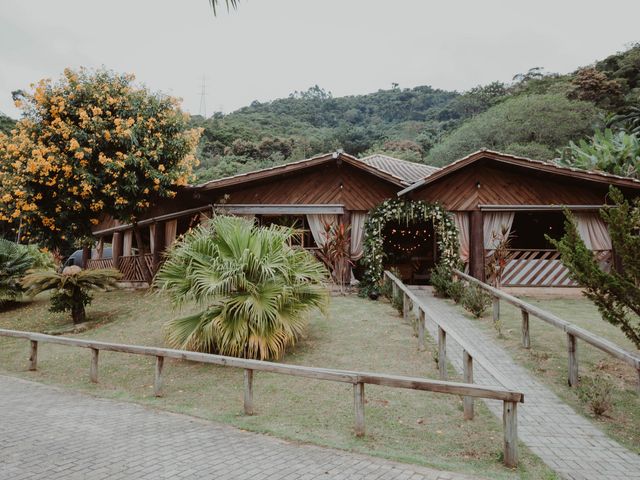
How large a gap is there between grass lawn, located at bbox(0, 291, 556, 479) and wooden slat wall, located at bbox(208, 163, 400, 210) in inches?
178

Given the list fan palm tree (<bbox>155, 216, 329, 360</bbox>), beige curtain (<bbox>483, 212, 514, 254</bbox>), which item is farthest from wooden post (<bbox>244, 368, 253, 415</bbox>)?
beige curtain (<bbox>483, 212, 514, 254</bbox>)

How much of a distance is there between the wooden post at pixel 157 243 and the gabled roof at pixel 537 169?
27.5ft

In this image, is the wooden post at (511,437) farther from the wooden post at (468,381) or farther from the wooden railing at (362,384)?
the wooden post at (468,381)

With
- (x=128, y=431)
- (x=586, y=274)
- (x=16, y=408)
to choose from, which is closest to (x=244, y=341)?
(x=128, y=431)

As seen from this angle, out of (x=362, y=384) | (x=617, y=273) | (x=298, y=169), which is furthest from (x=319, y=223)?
(x=362, y=384)

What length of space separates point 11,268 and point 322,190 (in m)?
10.0

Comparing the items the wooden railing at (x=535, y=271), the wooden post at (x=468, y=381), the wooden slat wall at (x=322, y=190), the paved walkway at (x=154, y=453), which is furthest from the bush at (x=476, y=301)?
the paved walkway at (x=154, y=453)

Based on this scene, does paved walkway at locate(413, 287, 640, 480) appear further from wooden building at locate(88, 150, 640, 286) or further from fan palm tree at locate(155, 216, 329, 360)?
wooden building at locate(88, 150, 640, 286)

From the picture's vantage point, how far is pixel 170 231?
15438 mm

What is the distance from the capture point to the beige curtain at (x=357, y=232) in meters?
14.2

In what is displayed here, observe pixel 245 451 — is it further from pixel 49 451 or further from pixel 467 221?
pixel 467 221

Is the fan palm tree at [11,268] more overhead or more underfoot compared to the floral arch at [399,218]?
more underfoot

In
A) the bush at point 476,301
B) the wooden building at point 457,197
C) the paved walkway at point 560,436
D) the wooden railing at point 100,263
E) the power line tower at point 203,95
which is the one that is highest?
the power line tower at point 203,95

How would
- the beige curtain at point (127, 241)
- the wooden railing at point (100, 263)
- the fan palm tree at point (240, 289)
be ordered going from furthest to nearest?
the beige curtain at point (127, 241)
the wooden railing at point (100, 263)
the fan palm tree at point (240, 289)
